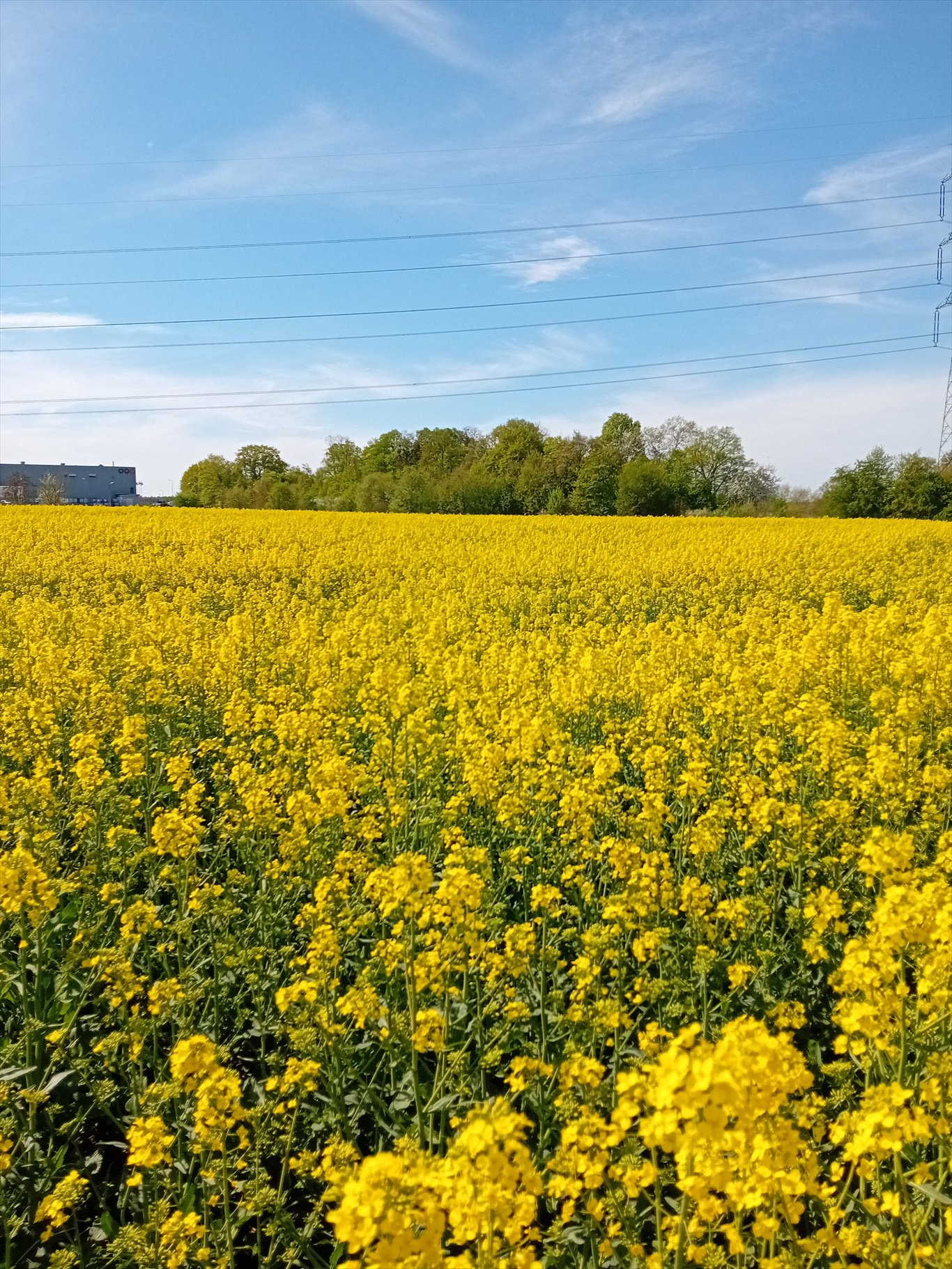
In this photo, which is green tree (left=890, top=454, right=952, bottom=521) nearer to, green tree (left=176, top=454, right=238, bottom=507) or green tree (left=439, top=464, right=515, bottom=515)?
green tree (left=439, top=464, right=515, bottom=515)

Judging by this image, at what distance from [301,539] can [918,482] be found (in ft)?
111

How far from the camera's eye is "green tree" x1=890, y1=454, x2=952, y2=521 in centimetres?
4062

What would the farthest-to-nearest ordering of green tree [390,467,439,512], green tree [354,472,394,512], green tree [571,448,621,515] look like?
green tree [571,448,621,515], green tree [354,472,394,512], green tree [390,467,439,512]

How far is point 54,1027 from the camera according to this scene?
328 cm

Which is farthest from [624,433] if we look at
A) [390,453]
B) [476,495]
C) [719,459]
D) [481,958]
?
[481,958]

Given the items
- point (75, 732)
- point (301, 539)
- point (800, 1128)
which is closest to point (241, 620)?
point (75, 732)

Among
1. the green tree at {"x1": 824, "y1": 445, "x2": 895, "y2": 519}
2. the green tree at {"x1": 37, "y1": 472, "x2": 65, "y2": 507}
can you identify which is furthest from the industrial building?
the green tree at {"x1": 824, "y1": 445, "x2": 895, "y2": 519}

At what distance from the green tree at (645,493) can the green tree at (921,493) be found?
1189 cm

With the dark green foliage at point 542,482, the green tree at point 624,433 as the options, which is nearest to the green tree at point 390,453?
the dark green foliage at point 542,482

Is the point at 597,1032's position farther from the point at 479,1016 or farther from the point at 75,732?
the point at 75,732

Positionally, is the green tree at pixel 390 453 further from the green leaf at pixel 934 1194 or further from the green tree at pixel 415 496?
the green leaf at pixel 934 1194

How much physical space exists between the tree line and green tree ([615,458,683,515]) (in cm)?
6

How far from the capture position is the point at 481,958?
322 centimetres

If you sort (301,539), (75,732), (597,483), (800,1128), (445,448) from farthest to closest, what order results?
(445,448)
(597,483)
(301,539)
(75,732)
(800,1128)
